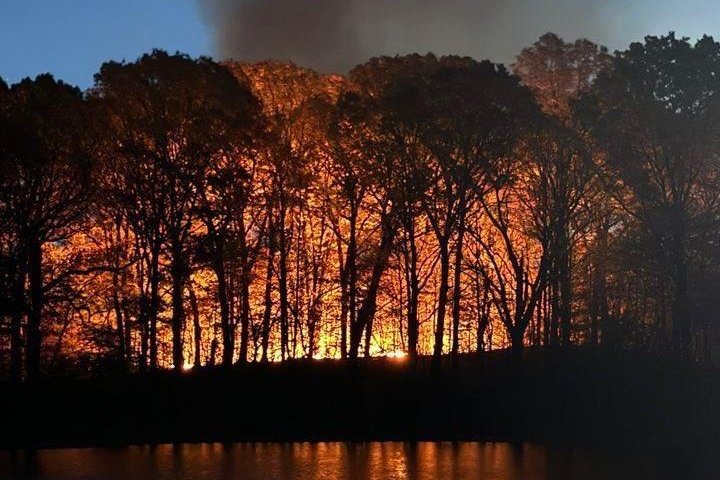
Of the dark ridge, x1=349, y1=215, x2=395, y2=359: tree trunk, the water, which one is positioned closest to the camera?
the water

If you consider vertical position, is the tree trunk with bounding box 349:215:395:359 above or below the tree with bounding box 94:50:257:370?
below

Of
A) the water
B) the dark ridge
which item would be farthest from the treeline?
the water

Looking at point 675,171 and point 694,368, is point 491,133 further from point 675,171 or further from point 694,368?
point 694,368

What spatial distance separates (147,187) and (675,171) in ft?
73.7

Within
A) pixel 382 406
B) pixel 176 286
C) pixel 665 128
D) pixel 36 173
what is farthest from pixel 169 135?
pixel 665 128

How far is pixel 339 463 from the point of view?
74.2 feet

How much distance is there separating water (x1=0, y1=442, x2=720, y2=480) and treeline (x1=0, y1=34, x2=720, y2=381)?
23.8ft

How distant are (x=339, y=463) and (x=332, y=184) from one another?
17.5 meters

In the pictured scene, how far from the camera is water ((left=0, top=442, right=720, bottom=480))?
66.6 ft

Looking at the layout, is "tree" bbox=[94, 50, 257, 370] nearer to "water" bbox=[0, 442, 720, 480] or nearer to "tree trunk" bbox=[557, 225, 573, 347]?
"water" bbox=[0, 442, 720, 480]

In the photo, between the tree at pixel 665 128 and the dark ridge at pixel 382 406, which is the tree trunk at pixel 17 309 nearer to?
the dark ridge at pixel 382 406

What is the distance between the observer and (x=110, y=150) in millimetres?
33281

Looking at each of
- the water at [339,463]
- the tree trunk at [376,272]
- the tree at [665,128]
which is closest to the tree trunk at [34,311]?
the water at [339,463]

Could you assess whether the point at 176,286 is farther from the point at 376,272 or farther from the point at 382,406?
the point at 376,272
